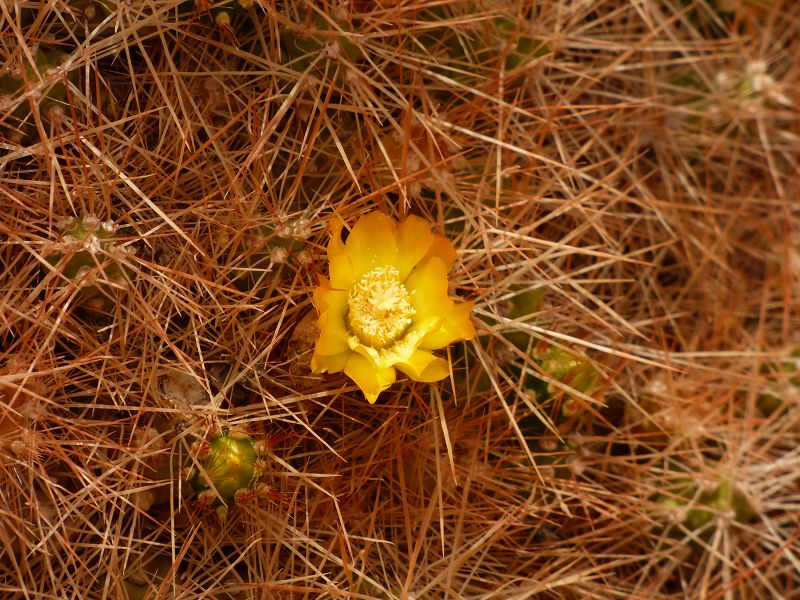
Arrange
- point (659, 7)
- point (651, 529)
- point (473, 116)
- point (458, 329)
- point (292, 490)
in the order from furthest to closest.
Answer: point (659, 7) < point (651, 529) < point (473, 116) < point (292, 490) < point (458, 329)

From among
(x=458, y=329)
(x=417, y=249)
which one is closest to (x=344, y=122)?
(x=417, y=249)

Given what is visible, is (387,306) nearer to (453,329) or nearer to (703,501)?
(453,329)

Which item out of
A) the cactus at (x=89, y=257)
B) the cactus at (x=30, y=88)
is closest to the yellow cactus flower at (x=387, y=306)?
the cactus at (x=89, y=257)

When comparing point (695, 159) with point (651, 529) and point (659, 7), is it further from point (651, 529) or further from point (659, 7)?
point (651, 529)

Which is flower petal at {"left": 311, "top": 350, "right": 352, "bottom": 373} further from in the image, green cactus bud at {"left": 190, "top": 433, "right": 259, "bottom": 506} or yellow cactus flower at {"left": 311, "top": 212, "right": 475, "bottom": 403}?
green cactus bud at {"left": 190, "top": 433, "right": 259, "bottom": 506}

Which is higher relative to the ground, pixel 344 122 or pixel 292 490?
pixel 344 122

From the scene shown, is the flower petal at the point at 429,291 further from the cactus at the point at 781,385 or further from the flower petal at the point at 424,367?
the cactus at the point at 781,385
